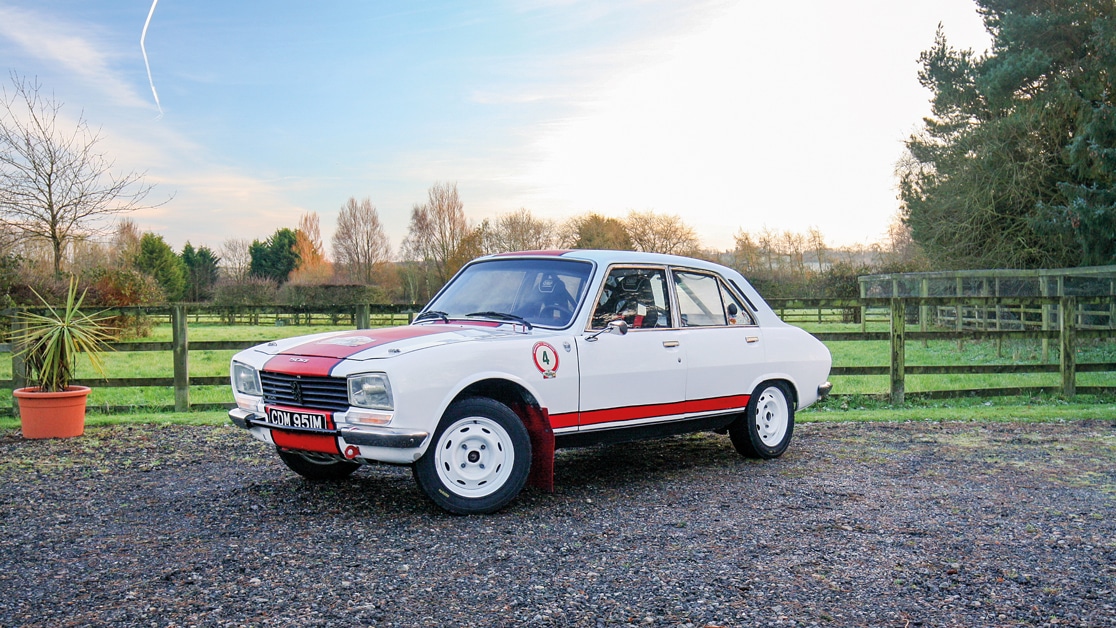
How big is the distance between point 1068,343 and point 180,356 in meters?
11.6

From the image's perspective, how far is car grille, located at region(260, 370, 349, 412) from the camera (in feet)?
17.3

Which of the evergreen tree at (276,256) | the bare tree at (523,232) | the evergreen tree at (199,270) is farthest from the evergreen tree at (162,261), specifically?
the bare tree at (523,232)

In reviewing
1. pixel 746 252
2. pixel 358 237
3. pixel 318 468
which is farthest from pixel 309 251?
pixel 318 468

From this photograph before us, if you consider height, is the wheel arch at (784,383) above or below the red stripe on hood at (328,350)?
below

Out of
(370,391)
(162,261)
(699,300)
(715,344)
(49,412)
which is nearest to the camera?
(370,391)

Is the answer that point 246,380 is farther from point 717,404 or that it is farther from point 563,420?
point 717,404

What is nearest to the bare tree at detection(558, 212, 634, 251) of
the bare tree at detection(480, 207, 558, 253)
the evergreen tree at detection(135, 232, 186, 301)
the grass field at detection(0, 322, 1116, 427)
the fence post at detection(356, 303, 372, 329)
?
the bare tree at detection(480, 207, 558, 253)

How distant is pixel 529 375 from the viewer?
18.4 ft

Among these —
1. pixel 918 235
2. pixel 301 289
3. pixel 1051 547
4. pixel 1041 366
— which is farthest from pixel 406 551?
pixel 301 289

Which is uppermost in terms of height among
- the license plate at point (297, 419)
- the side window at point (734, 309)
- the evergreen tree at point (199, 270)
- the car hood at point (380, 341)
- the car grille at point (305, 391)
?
the evergreen tree at point (199, 270)

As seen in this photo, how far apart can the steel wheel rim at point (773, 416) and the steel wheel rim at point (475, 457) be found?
2749mm

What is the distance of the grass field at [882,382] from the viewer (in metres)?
10.7

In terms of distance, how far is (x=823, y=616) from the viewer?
12.0 feet

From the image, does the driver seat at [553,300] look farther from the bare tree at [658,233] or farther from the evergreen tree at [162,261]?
the evergreen tree at [162,261]
